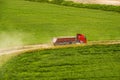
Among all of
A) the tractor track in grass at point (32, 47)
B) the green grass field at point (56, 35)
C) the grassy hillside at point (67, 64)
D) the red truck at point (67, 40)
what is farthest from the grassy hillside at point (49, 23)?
the grassy hillside at point (67, 64)

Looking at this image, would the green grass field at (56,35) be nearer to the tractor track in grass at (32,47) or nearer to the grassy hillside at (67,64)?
the grassy hillside at (67,64)

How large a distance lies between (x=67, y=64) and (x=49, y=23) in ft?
67.6

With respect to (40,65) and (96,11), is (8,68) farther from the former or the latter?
(96,11)

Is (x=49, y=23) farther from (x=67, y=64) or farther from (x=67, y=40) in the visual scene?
(x=67, y=64)

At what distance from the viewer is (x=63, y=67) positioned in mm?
50469

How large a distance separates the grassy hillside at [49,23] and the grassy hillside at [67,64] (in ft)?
24.8

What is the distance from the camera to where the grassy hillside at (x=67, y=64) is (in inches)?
1884

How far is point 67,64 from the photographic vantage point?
2029 inches

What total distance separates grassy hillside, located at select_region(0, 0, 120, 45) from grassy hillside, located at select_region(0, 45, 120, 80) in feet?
24.8

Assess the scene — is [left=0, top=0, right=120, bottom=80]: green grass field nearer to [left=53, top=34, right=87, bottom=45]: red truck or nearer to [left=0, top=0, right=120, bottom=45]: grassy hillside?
[left=0, top=0, right=120, bottom=45]: grassy hillside

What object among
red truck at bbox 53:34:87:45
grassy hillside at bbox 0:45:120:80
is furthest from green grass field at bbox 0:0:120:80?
red truck at bbox 53:34:87:45

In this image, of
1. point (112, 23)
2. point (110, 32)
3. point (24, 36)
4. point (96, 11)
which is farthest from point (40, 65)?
point (96, 11)

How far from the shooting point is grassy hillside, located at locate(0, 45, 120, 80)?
4784 cm

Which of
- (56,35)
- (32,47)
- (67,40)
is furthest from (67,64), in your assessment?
(56,35)
